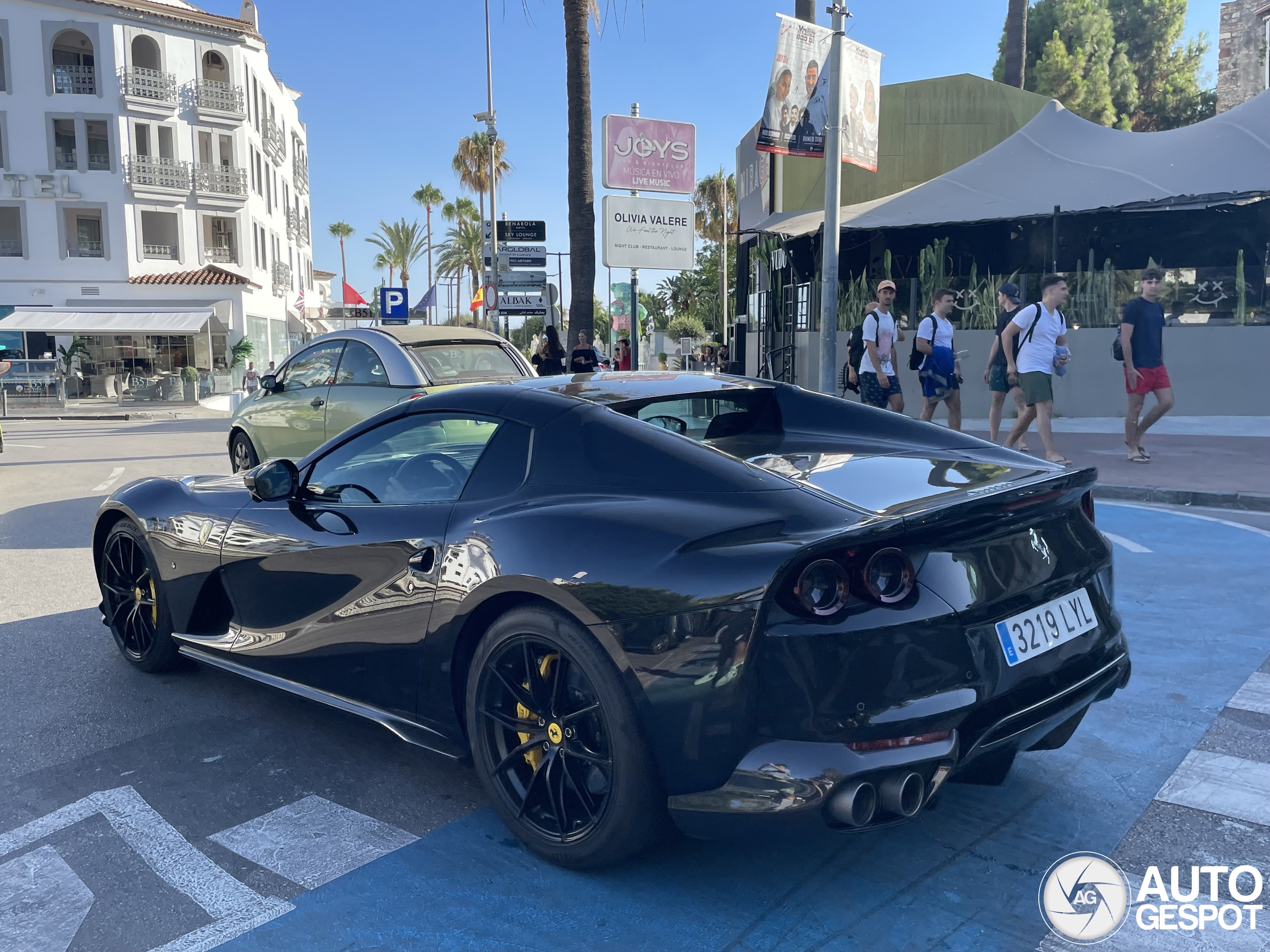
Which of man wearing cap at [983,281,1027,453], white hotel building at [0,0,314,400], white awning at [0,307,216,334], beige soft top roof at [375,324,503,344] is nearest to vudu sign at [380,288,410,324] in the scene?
white hotel building at [0,0,314,400]

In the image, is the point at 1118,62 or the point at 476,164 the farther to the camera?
the point at 476,164

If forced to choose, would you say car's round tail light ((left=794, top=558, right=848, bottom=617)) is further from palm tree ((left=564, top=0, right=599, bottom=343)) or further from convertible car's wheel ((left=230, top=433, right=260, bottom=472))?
palm tree ((left=564, top=0, right=599, bottom=343))

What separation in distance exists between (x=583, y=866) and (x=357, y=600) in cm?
114

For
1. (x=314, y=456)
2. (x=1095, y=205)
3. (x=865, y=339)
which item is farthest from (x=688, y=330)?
(x=314, y=456)

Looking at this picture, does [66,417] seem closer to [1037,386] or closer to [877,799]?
[1037,386]

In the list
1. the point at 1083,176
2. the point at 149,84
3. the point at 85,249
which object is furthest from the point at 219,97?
the point at 1083,176

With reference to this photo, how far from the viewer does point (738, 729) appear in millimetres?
2449

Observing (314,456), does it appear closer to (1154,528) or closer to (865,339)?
(1154,528)

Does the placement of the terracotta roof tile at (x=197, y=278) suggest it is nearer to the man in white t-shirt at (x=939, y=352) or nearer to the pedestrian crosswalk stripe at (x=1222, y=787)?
the man in white t-shirt at (x=939, y=352)

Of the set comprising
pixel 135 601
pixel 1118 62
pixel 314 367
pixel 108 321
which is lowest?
pixel 135 601

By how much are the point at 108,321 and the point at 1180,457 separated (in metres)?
32.6

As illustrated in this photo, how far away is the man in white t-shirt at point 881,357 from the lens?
10789 millimetres

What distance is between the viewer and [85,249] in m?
36.6

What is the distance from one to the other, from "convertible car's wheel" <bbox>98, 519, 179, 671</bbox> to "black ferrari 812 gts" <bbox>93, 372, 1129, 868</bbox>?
0.67 metres
